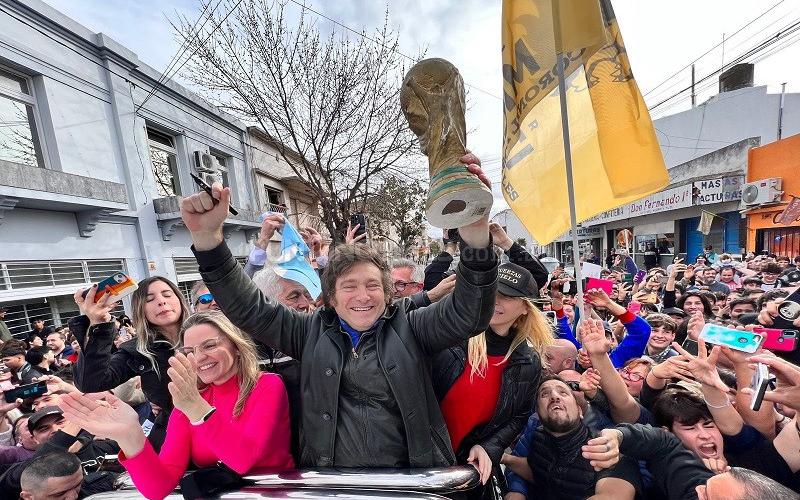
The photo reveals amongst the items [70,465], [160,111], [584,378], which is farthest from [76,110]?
[584,378]

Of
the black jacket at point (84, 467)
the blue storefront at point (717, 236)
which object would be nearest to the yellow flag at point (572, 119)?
the black jacket at point (84, 467)

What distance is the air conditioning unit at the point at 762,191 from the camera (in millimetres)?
11852

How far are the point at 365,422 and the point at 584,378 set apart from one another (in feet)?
4.58

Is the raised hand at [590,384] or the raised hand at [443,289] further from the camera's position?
the raised hand at [443,289]

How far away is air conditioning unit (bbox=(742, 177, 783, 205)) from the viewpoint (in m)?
11.9

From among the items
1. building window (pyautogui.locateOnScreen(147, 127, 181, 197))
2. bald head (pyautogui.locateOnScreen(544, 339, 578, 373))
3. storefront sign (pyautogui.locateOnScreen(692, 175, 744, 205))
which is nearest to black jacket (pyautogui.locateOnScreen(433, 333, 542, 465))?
bald head (pyautogui.locateOnScreen(544, 339, 578, 373))

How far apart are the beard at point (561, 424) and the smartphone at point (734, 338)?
0.74 meters

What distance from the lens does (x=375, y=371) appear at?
135cm

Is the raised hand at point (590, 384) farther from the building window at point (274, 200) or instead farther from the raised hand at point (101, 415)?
the building window at point (274, 200)

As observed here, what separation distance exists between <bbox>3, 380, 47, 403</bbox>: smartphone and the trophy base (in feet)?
10.7

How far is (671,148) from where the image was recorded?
72.6 feet

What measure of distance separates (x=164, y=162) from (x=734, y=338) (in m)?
12.3

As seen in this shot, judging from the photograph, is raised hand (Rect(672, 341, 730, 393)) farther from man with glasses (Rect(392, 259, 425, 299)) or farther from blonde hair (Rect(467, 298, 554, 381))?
man with glasses (Rect(392, 259, 425, 299))

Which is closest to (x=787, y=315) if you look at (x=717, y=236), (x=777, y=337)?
(x=777, y=337)
